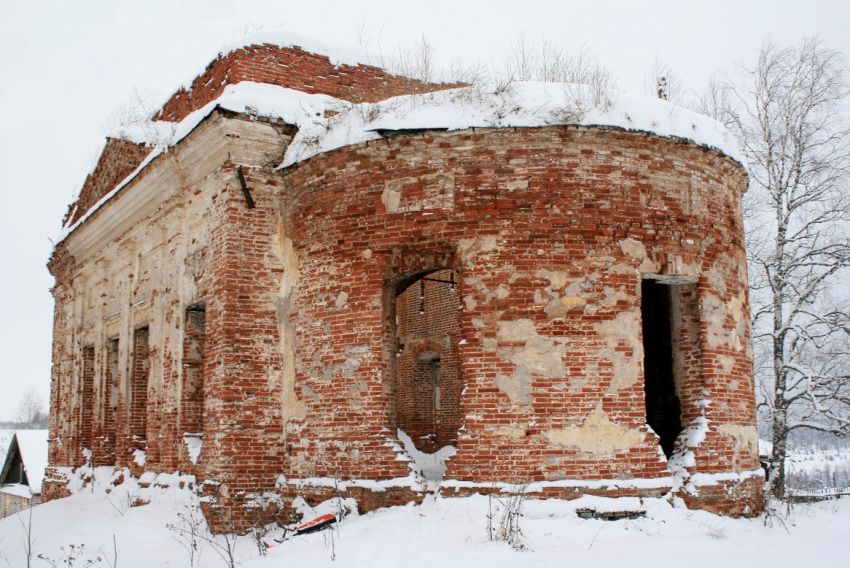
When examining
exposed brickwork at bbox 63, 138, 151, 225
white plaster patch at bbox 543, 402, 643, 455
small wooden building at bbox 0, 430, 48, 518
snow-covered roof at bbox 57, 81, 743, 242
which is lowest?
small wooden building at bbox 0, 430, 48, 518

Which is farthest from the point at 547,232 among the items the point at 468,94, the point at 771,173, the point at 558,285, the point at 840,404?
the point at 840,404

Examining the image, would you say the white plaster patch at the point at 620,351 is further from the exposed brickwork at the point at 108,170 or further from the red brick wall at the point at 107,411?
the red brick wall at the point at 107,411

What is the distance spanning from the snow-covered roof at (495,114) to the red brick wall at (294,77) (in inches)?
18.8

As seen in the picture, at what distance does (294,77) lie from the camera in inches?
412

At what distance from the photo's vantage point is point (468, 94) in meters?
8.88

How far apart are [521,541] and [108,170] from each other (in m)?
10.7

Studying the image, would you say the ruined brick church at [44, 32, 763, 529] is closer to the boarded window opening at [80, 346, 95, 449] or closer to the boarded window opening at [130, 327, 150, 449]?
the boarded window opening at [130, 327, 150, 449]

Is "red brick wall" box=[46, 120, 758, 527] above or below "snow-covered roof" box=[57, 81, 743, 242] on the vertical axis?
below

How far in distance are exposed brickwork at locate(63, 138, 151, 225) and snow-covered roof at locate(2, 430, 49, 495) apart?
1762 centimetres

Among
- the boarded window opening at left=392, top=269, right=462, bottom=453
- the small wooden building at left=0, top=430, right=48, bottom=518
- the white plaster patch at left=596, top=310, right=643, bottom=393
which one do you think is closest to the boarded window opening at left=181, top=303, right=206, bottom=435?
the white plaster patch at left=596, top=310, right=643, bottom=393

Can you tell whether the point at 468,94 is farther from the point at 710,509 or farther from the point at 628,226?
the point at 710,509

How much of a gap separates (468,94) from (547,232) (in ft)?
5.80

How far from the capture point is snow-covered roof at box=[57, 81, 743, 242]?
8.66m

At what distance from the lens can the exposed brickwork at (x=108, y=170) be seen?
1312 cm
